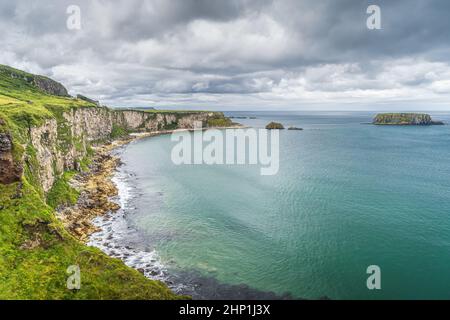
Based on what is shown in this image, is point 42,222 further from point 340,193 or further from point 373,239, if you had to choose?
point 340,193

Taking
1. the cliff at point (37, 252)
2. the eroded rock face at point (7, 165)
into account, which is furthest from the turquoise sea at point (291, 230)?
the eroded rock face at point (7, 165)

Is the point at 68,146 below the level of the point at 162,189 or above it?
above

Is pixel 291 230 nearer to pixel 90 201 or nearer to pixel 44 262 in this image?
pixel 44 262

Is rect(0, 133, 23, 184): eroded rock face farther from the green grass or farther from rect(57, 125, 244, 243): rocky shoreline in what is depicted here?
rect(57, 125, 244, 243): rocky shoreline

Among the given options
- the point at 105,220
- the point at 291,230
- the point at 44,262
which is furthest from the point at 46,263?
the point at 291,230

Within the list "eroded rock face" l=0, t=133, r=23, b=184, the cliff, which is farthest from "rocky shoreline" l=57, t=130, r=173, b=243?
"eroded rock face" l=0, t=133, r=23, b=184
